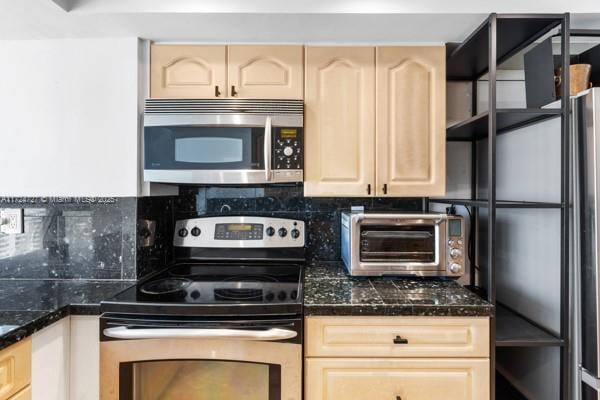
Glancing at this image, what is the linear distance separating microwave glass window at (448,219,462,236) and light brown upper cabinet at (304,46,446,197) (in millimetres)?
177

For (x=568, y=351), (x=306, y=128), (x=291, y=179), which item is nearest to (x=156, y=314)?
(x=291, y=179)

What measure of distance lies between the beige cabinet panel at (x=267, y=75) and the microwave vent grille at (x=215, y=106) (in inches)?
3.3

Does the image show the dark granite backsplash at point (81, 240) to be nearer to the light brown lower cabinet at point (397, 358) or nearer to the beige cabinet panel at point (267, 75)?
the beige cabinet panel at point (267, 75)

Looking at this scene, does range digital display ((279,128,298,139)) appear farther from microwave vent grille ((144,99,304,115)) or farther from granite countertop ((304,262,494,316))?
granite countertop ((304,262,494,316))

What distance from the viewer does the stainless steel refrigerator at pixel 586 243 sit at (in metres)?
1.17

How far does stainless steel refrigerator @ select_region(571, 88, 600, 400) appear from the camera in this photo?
117 centimetres

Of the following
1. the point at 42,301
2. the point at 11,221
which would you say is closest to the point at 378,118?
the point at 42,301

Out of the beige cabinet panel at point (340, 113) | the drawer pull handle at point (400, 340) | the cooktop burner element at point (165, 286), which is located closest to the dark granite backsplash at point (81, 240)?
the cooktop burner element at point (165, 286)

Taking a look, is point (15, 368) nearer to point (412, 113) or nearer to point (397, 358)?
point (397, 358)

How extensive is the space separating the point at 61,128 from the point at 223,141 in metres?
0.72

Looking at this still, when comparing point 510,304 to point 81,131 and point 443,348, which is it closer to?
point 443,348

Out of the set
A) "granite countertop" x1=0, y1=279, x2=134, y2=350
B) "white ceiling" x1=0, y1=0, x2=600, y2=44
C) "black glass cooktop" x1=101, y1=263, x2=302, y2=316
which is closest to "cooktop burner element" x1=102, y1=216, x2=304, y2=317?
"black glass cooktop" x1=101, y1=263, x2=302, y2=316

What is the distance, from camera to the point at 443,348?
1239 mm

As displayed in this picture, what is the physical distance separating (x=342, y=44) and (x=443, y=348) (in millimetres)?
1380
